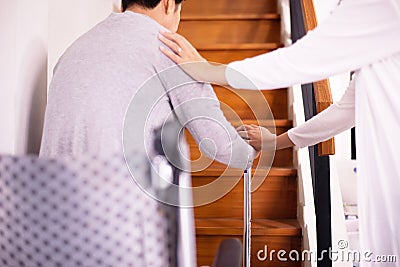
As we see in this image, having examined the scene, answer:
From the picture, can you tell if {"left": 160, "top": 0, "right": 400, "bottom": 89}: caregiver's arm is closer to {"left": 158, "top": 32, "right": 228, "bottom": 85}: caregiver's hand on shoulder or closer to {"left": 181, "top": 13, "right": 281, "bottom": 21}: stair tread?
{"left": 158, "top": 32, "right": 228, "bottom": 85}: caregiver's hand on shoulder

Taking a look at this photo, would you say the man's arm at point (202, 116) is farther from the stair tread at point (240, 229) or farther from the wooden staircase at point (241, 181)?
the stair tread at point (240, 229)

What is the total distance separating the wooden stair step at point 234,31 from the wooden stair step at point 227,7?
29 centimetres

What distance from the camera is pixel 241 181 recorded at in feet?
9.43

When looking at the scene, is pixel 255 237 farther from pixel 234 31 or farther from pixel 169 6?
pixel 234 31

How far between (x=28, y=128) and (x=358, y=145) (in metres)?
0.97

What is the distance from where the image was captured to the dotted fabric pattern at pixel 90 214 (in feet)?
3.30

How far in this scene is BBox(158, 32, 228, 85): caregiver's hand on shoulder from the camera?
1495mm

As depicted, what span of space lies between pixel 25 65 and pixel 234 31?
224 cm

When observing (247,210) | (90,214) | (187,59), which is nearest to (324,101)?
(247,210)

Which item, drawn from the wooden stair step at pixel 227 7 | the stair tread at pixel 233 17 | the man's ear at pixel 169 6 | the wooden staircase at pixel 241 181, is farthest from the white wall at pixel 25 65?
the wooden stair step at pixel 227 7

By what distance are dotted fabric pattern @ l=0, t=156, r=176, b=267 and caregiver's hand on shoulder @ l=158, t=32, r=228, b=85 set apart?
20.8 inches

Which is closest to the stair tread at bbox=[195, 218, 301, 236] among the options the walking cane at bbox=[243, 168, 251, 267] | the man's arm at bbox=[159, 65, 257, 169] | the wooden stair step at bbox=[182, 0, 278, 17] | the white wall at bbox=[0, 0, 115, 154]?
the walking cane at bbox=[243, 168, 251, 267]

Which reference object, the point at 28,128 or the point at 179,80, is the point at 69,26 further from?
the point at 179,80

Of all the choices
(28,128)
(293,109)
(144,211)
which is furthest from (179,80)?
(293,109)
